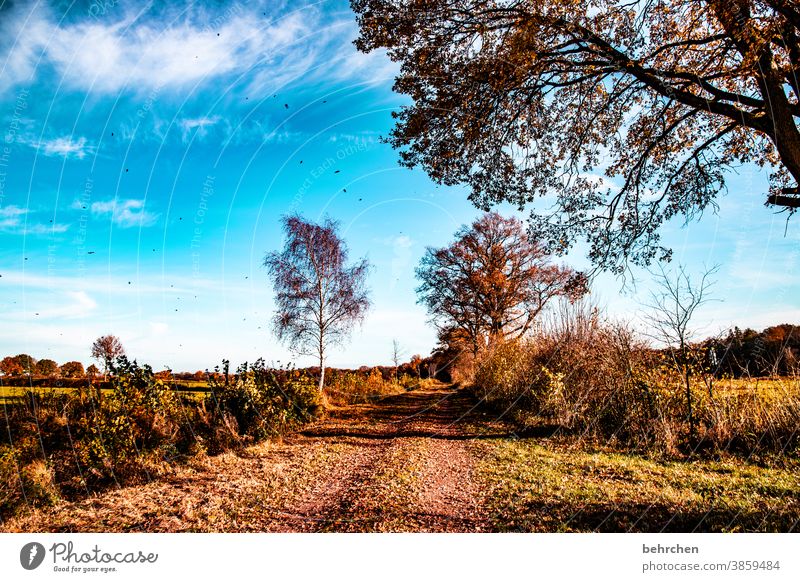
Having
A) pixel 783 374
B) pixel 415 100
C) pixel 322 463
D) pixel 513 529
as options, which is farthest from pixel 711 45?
pixel 322 463

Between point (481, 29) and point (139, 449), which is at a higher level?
point (481, 29)

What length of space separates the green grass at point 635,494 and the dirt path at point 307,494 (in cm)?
51

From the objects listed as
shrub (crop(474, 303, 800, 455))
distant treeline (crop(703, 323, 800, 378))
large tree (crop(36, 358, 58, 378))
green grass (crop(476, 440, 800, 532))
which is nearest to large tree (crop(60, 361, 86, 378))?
large tree (crop(36, 358, 58, 378))

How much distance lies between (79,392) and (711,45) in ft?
45.4

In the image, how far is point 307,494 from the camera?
534 centimetres

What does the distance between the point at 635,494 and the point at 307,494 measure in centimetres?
439

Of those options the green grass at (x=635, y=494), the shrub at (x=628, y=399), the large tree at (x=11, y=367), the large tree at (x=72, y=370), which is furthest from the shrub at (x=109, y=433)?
the shrub at (x=628, y=399)

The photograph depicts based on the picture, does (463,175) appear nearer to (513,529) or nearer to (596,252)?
(596,252)

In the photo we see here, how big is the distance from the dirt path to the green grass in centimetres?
51

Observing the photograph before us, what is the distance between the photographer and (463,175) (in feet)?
27.3

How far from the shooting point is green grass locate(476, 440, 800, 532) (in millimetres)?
Result: 4180

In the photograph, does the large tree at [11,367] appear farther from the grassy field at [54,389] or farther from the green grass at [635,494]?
the green grass at [635,494]

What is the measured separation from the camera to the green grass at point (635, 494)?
Result: 4.18 metres

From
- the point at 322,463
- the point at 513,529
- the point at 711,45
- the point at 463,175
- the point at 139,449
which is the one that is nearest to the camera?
the point at 513,529
